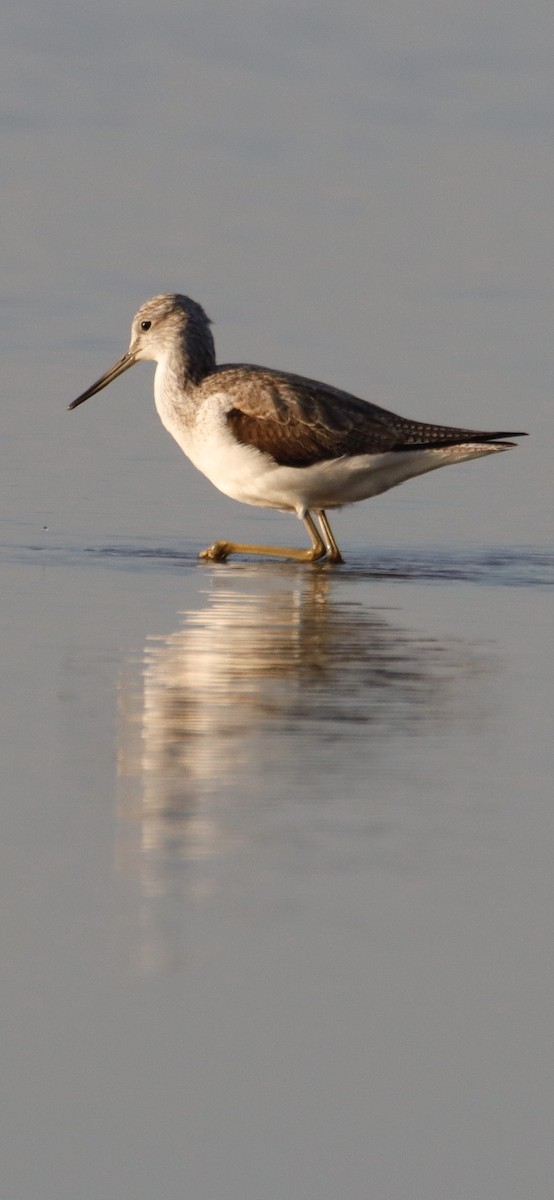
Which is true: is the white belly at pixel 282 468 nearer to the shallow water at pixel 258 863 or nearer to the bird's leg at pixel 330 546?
the bird's leg at pixel 330 546

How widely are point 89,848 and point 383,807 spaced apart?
109 cm

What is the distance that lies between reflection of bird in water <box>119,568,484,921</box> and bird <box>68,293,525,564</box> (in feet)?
6.50

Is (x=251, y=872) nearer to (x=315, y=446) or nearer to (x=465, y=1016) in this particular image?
(x=465, y=1016)

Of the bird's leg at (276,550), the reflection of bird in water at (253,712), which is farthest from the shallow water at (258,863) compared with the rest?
the bird's leg at (276,550)

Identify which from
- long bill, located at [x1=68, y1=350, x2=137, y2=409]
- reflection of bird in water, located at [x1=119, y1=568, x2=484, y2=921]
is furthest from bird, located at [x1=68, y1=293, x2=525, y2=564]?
reflection of bird in water, located at [x1=119, y1=568, x2=484, y2=921]

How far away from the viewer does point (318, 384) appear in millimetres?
14977

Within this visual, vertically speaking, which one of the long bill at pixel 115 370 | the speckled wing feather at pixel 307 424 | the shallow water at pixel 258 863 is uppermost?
the long bill at pixel 115 370

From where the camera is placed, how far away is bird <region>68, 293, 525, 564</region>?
14.0 meters

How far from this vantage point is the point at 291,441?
1412 centimetres

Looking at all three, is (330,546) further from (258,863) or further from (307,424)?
(258,863)

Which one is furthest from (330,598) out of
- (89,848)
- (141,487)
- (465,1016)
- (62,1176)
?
(62,1176)

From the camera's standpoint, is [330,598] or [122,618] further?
[330,598]

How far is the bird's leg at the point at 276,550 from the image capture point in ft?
44.8

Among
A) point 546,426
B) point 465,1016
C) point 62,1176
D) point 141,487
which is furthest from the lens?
point 546,426
